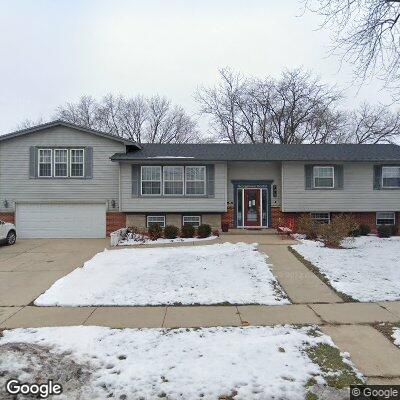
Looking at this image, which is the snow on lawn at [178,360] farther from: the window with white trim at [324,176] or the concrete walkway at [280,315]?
the window with white trim at [324,176]

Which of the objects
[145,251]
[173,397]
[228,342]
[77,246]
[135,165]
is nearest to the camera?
[173,397]

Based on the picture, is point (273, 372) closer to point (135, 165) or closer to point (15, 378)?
point (15, 378)

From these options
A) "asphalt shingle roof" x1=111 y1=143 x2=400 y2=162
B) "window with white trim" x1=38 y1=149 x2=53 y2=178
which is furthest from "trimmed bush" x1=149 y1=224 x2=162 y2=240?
"window with white trim" x1=38 y1=149 x2=53 y2=178

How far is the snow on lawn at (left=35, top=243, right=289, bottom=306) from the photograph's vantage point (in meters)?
7.13

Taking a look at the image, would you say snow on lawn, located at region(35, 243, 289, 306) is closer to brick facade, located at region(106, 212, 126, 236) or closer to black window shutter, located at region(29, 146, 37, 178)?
brick facade, located at region(106, 212, 126, 236)

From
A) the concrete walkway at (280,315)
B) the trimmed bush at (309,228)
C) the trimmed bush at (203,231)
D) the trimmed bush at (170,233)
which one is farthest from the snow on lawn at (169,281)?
the trimmed bush at (309,228)

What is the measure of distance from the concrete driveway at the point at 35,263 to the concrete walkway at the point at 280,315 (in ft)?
0.09

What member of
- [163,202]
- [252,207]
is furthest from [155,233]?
[252,207]

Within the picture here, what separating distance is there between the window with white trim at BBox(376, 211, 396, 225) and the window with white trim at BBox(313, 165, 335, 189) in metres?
3.15

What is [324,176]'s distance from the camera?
1780 centimetres

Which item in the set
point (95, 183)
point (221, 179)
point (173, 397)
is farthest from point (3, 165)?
point (173, 397)

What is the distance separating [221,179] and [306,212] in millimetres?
4841

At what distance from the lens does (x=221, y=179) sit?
17.4 meters

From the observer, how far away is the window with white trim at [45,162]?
1758 centimetres
